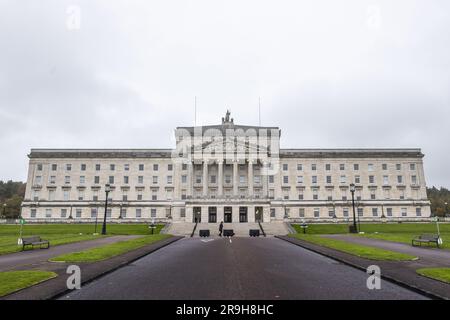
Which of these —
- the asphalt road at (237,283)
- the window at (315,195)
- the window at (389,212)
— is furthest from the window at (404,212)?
the asphalt road at (237,283)

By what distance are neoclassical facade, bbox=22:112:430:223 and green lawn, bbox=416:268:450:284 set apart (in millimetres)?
65870

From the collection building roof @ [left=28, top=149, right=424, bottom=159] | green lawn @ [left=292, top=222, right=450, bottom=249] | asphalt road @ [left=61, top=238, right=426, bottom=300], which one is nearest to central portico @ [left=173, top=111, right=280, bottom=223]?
building roof @ [left=28, top=149, right=424, bottom=159]

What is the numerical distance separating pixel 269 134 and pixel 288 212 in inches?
941

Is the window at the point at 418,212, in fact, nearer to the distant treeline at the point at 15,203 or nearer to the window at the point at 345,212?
the window at the point at 345,212

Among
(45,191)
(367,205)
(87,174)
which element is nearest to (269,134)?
(367,205)

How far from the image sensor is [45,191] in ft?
284

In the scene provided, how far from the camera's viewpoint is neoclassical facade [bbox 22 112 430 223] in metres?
82.8

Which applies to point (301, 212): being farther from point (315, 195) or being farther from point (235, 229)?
point (235, 229)

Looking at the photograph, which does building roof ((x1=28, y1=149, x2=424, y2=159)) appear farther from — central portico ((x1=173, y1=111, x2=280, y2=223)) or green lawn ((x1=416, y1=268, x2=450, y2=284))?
green lawn ((x1=416, y1=268, x2=450, y2=284))

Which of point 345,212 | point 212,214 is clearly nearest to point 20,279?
point 212,214

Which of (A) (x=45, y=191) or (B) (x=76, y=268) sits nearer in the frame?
(B) (x=76, y=268)

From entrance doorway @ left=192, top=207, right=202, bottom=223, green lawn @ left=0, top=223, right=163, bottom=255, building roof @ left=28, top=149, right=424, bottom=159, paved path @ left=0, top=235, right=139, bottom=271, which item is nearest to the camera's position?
paved path @ left=0, top=235, right=139, bottom=271

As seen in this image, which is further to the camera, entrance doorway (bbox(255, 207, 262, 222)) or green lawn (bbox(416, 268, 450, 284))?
entrance doorway (bbox(255, 207, 262, 222))
